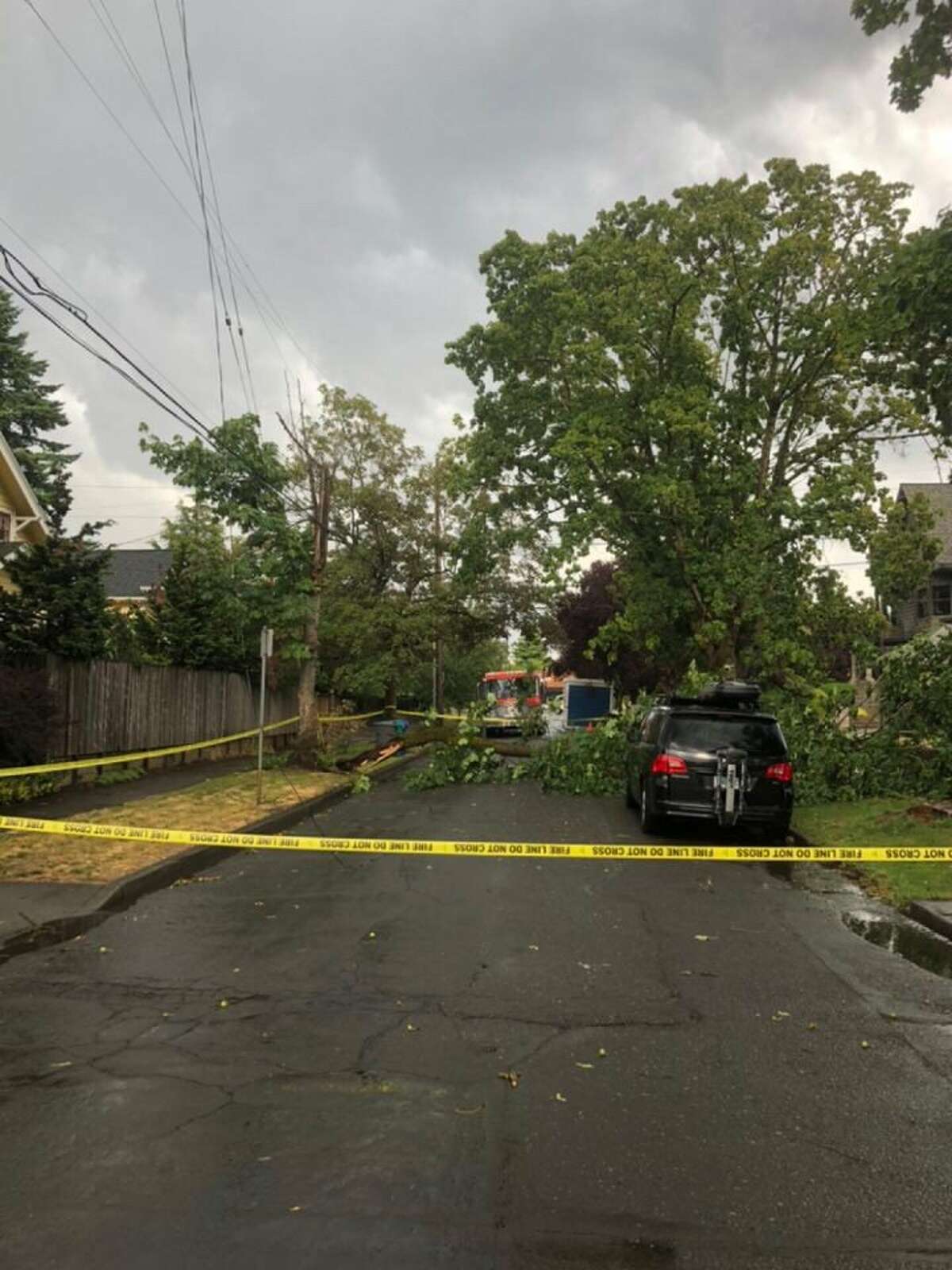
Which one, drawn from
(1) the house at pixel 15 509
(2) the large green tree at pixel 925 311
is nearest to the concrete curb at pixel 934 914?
(2) the large green tree at pixel 925 311

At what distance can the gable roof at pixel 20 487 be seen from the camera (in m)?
22.2

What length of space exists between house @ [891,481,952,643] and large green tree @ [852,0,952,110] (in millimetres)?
25970

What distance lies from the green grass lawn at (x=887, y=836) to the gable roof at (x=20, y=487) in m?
18.0

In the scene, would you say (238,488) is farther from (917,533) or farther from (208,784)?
Result: (917,533)

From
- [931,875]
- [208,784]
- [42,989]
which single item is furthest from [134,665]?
[931,875]

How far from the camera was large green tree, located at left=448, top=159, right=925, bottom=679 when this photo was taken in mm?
19422

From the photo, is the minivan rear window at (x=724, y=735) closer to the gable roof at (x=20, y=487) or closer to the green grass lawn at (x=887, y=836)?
the green grass lawn at (x=887, y=836)

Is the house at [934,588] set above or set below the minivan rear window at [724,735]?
above

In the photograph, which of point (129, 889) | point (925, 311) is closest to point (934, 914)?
point (925, 311)

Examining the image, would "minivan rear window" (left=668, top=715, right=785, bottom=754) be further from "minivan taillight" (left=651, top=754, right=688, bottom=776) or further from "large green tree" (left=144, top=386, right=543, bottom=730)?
"large green tree" (left=144, top=386, right=543, bottom=730)

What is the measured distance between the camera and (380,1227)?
297 centimetres

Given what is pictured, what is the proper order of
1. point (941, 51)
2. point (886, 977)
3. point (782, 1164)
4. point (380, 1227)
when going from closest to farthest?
point (380, 1227) < point (782, 1164) < point (886, 977) < point (941, 51)

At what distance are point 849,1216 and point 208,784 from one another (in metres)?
13.8

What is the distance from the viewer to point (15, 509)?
944 inches
